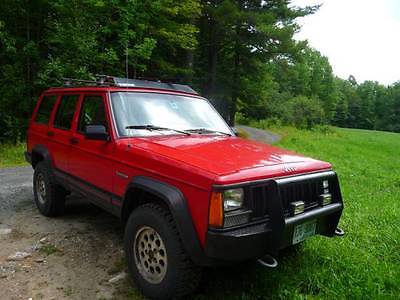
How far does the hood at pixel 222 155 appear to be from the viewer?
310 centimetres

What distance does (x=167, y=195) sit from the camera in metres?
3.09

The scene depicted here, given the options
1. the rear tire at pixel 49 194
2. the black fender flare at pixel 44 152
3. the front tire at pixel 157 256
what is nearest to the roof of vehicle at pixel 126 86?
the black fender flare at pixel 44 152

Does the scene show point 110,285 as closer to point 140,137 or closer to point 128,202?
point 128,202

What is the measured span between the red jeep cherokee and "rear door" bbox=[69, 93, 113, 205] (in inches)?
0.5

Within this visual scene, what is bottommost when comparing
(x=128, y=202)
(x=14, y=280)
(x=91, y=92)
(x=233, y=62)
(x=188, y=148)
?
(x=14, y=280)

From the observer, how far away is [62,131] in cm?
512

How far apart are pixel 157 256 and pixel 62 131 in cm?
265

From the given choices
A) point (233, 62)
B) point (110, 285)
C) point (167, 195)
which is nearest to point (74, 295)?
point (110, 285)

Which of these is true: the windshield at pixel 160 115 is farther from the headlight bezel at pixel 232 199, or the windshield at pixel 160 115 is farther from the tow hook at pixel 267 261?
the tow hook at pixel 267 261

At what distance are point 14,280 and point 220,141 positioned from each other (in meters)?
2.54

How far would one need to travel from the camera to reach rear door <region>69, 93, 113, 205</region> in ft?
13.3

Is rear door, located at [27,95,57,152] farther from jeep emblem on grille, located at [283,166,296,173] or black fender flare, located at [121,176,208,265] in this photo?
jeep emblem on grille, located at [283,166,296,173]

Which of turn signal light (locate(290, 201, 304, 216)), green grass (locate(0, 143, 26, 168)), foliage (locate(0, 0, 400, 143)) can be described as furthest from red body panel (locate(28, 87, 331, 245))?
green grass (locate(0, 143, 26, 168))

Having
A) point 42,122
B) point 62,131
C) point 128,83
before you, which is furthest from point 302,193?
point 42,122
